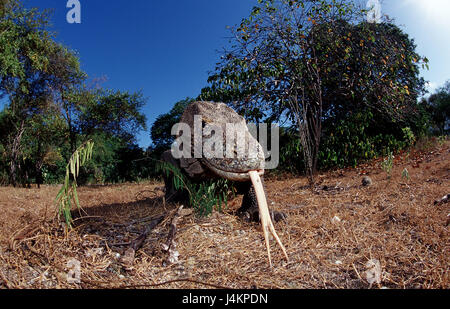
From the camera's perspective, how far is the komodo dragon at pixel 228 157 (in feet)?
7.30

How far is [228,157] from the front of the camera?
7.49ft

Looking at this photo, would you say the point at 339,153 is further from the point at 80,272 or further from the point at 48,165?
the point at 48,165

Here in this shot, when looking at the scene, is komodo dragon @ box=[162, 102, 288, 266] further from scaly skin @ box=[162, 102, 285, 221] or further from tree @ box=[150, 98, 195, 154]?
tree @ box=[150, 98, 195, 154]

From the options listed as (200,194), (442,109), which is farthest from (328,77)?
(442,109)

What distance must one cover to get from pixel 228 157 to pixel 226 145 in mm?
117

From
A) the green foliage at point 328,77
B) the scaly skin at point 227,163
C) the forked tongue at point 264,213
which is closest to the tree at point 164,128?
the green foliage at point 328,77

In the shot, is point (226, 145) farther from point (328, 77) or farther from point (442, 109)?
point (442, 109)

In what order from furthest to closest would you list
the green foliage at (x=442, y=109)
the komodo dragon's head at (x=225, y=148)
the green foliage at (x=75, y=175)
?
the green foliage at (x=442, y=109)
the komodo dragon's head at (x=225, y=148)
the green foliage at (x=75, y=175)

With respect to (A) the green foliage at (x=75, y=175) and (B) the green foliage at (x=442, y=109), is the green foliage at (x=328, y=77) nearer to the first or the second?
(A) the green foliage at (x=75, y=175)

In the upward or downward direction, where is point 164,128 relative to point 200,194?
upward

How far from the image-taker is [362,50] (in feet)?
25.0

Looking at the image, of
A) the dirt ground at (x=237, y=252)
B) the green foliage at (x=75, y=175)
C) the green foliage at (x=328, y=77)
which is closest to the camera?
the dirt ground at (x=237, y=252)

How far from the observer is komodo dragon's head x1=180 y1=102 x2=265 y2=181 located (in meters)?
2.25

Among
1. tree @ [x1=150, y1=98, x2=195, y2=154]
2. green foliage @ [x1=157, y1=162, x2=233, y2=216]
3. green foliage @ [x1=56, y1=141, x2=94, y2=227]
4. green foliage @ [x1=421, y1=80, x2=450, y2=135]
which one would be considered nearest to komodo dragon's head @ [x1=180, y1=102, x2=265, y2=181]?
green foliage @ [x1=157, y1=162, x2=233, y2=216]
